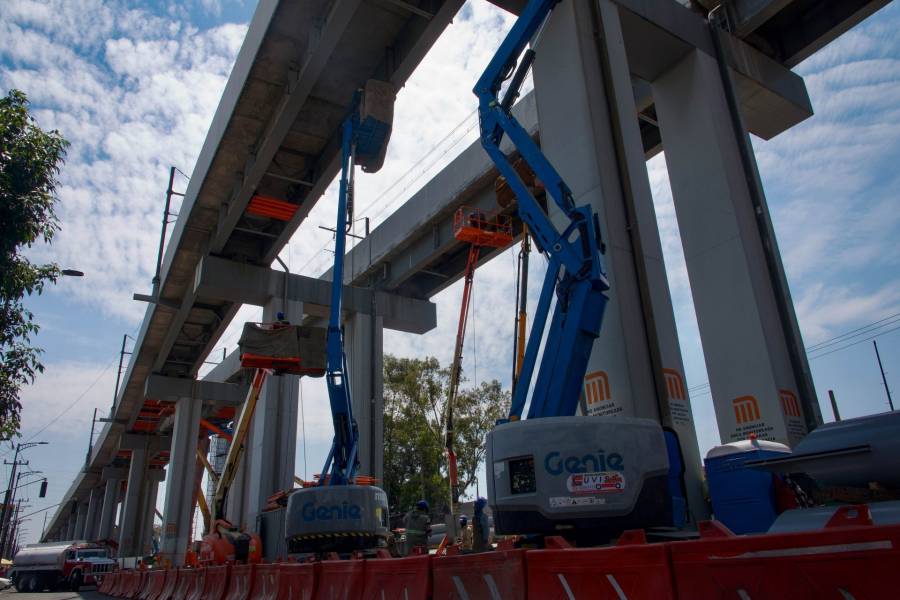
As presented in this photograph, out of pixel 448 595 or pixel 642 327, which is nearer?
pixel 448 595

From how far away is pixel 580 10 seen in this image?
35.7ft

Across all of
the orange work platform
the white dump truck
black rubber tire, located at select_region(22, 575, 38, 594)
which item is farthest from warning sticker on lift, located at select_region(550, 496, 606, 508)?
black rubber tire, located at select_region(22, 575, 38, 594)

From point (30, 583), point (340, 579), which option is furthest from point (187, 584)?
point (30, 583)

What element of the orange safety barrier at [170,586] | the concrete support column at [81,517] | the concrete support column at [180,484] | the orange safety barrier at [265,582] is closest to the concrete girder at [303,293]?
Result: the orange safety barrier at [170,586]

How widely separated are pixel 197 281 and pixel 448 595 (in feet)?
59.4

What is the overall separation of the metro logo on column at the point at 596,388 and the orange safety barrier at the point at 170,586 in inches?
419

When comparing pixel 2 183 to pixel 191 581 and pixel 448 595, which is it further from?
pixel 191 581

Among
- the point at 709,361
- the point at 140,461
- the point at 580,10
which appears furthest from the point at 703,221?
the point at 140,461

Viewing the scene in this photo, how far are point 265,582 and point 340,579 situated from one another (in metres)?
2.81

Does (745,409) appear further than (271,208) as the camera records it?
No

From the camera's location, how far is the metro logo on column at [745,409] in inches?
412

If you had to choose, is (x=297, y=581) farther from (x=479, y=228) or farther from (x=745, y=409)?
(x=479, y=228)

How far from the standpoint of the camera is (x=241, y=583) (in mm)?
10047

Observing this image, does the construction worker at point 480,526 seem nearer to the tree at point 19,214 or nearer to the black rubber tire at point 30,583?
the tree at point 19,214
